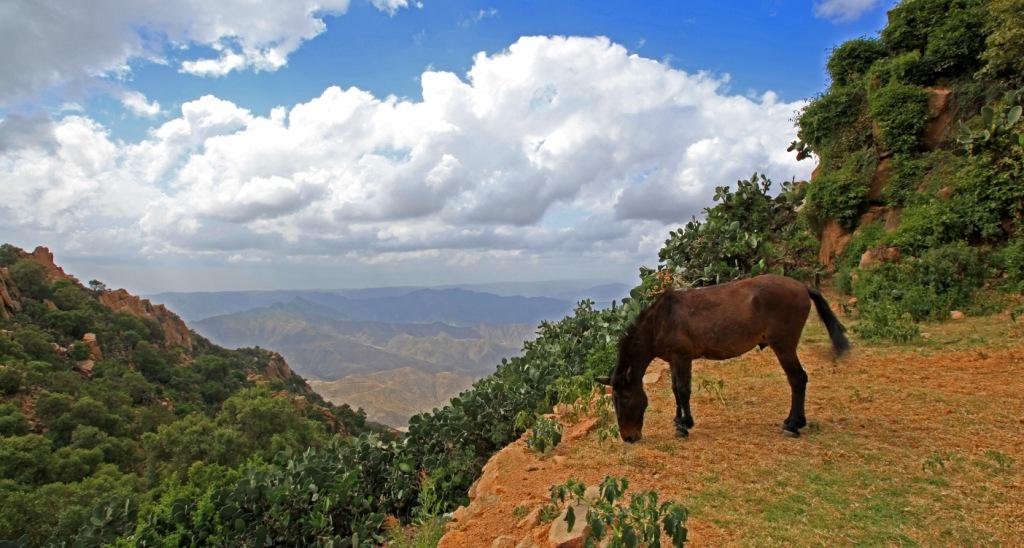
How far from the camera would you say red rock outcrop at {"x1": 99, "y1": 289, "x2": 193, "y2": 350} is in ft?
236

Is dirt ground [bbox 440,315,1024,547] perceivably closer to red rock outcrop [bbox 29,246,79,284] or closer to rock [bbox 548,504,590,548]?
rock [bbox 548,504,590,548]

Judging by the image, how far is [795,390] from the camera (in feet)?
20.1

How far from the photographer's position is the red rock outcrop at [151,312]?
7180 centimetres

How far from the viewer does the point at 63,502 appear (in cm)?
2503

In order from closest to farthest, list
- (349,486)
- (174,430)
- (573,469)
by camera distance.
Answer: (573,469) < (349,486) < (174,430)

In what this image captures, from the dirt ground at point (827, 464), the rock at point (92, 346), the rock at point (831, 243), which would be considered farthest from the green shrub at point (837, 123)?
the rock at point (92, 346)

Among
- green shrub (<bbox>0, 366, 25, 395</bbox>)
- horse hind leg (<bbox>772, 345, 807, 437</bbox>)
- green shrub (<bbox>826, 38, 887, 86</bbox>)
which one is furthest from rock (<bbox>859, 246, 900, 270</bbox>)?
green shrub (<bbox>0, 366, 25, 395</bbox>)

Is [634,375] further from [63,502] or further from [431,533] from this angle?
[63,502]

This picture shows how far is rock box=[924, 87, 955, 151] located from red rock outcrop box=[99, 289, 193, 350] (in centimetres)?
8239

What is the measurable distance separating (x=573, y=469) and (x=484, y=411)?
331 cm

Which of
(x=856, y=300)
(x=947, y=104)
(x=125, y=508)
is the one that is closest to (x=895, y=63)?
(x=947, y=104)

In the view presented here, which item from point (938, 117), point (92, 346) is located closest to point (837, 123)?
point (938, 117)

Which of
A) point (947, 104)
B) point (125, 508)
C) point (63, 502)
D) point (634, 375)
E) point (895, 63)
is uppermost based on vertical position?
point (895, 63)

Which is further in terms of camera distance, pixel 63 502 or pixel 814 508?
pixel 63 502
